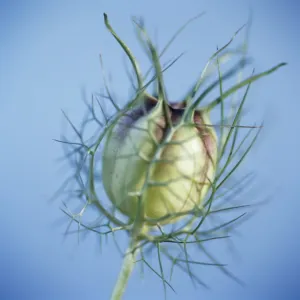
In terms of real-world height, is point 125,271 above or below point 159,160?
below

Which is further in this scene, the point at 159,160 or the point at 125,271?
the point at 125,271

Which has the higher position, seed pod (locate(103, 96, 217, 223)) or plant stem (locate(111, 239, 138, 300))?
seed pod (locate(103, 96, 217, 223))

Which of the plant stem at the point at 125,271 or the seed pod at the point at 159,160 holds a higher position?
the seed pod at the point at 159,160

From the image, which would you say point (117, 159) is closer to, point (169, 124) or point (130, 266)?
point (169, 124)
